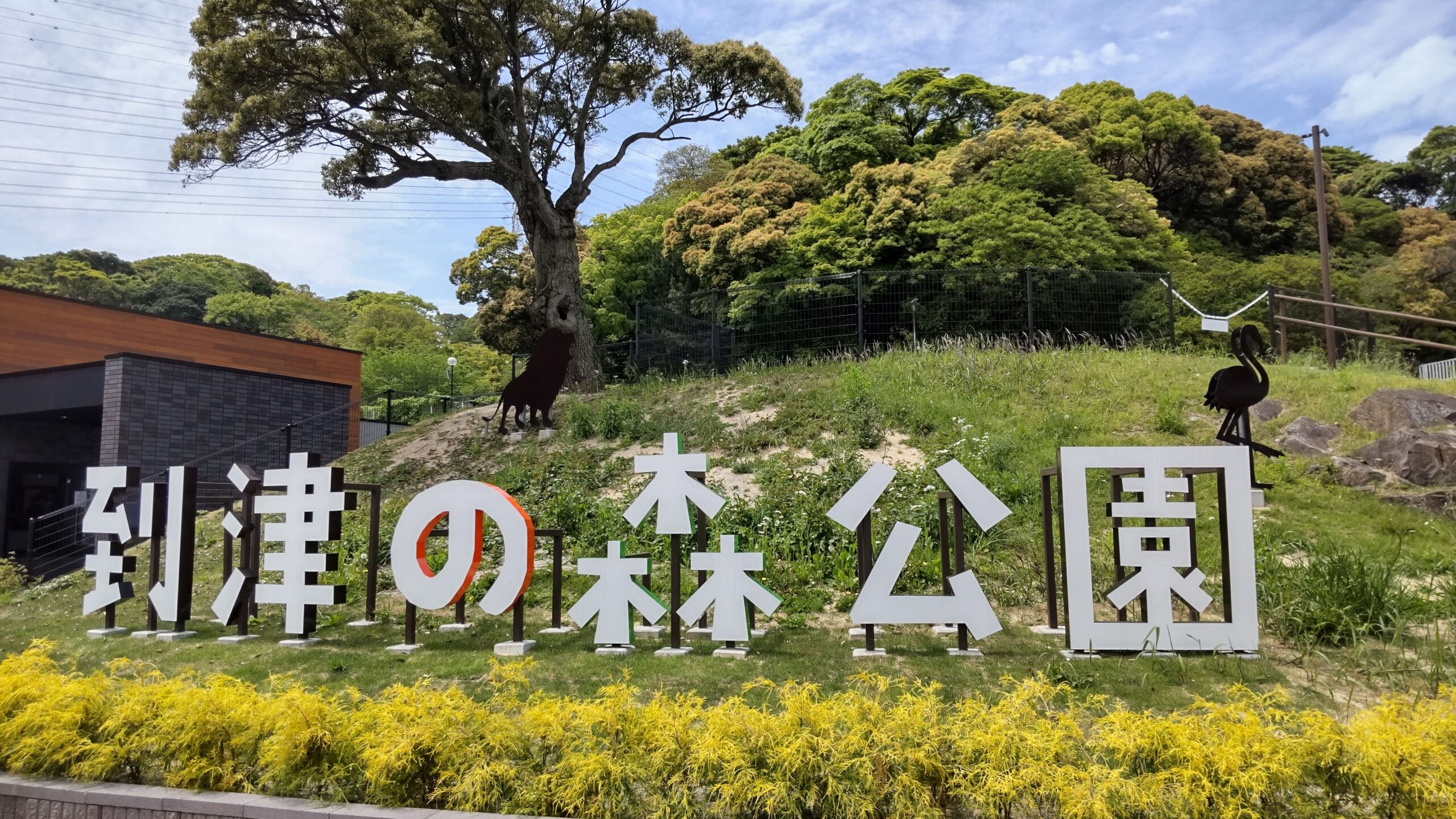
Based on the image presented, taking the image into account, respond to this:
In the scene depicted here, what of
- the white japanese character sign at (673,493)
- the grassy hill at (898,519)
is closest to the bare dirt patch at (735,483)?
the grassy hill at (898,519)

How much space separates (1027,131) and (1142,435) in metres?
12.1

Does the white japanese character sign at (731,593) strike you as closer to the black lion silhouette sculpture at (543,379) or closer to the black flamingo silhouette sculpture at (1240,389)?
the black flamingo silhouette sculpture at (1240,389)

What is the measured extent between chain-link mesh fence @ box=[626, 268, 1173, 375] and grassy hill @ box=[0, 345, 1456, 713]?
1.56 metres

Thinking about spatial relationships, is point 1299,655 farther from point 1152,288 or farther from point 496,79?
point 496,79

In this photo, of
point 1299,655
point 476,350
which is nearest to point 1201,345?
point 1299,655

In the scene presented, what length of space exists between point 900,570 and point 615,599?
6.89 feet

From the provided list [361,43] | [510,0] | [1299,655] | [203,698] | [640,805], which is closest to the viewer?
[640,805]

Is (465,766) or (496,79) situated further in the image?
(496,79)

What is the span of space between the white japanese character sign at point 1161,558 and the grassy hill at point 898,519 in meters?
0.19

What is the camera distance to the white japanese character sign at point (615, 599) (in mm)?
5938

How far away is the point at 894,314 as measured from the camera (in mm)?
16453

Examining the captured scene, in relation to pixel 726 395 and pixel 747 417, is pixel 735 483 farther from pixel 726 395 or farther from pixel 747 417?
pixel 726 395

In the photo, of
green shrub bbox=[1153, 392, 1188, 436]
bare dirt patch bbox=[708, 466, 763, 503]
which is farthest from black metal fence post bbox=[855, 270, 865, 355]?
green shrub bbox=[1153, 392, 1188, 436]

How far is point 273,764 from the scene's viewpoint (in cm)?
366
